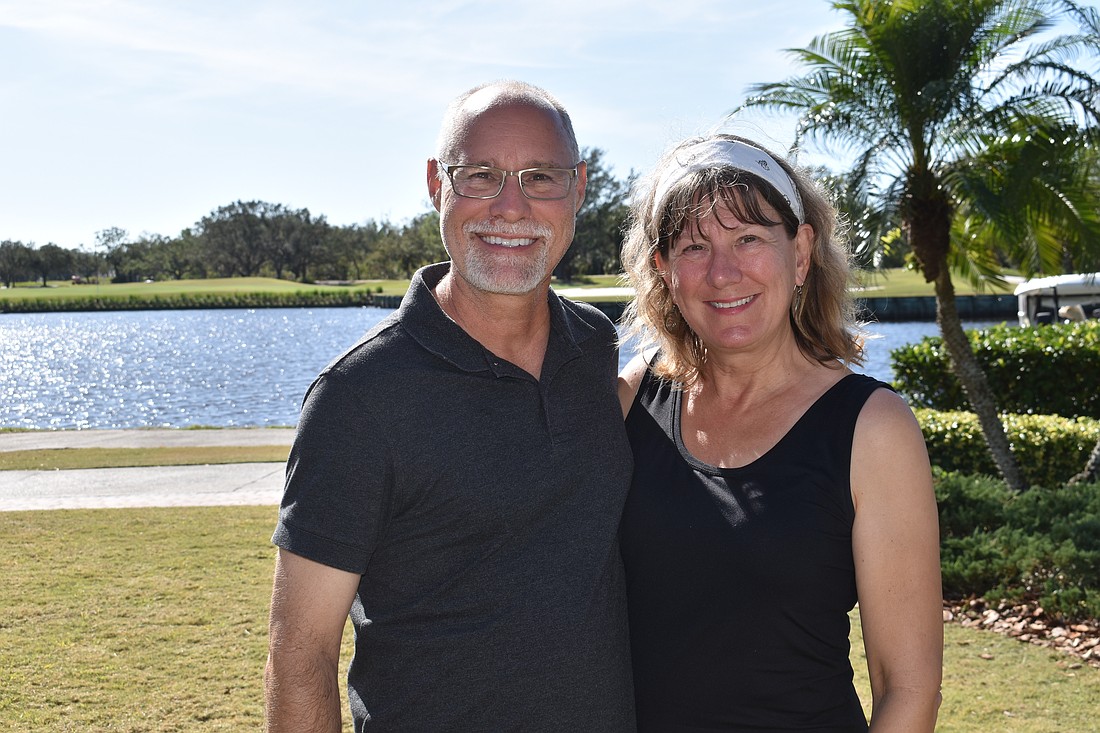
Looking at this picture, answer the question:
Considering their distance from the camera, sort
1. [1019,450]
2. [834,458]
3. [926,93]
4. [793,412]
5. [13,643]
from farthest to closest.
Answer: [1019,450] < [926,93] < [13,643] < [793,412] < [834,458]

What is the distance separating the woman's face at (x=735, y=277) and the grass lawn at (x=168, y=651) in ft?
11.1

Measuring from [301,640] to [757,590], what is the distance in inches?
40.6

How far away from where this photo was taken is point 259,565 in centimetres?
789

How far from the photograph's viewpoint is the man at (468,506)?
2139 mm

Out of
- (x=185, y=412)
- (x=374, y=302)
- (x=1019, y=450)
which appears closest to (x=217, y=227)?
(x=374, y=302)

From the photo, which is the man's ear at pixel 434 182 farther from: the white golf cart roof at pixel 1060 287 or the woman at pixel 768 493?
the white golf cart roof at pixel 1060 287

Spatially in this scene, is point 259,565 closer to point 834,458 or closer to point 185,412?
point 834,458

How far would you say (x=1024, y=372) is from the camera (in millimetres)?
13016

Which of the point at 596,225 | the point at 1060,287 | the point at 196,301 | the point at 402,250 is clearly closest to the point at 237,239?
the point at 196,301

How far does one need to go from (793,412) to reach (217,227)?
129m

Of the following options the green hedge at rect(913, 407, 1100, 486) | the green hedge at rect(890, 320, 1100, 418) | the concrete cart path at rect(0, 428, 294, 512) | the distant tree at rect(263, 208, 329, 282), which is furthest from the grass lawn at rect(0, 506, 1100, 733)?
the distant tree at rect(263, 208, 329, 282)

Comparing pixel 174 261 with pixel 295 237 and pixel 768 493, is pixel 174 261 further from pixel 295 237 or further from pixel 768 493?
pixel 768 493

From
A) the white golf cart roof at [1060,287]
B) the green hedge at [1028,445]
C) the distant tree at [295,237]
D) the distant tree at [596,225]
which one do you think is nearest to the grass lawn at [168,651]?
the green hedge at [1028,445]

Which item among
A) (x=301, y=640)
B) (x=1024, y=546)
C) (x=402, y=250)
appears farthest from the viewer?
(x=402, y=250)
